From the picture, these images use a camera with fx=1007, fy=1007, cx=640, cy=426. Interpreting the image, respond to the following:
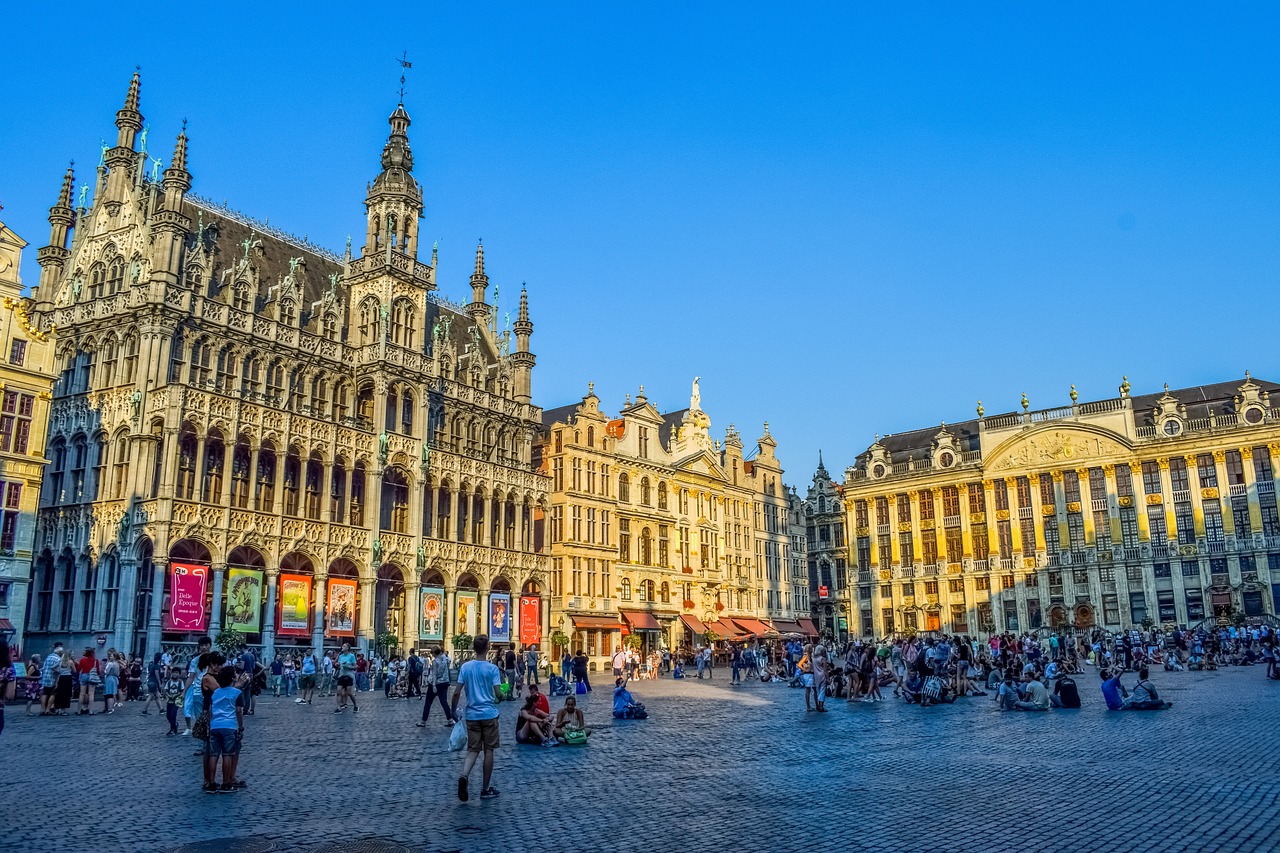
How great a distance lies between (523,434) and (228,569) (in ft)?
73.9

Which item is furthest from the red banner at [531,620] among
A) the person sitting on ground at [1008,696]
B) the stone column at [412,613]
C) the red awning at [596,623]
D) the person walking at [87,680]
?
the person sitting on ground at [1008,696]

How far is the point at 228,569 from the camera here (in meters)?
43.5

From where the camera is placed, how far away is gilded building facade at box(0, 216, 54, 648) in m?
39.8

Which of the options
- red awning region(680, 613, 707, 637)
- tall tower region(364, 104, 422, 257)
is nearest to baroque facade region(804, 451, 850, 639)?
red awning region(680, 613, 707, 637)

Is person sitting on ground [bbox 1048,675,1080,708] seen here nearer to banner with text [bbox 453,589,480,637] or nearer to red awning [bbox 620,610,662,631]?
banner with text [bbox 453,589,480,637]

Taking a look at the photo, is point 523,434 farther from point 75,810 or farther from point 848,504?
point 75,810

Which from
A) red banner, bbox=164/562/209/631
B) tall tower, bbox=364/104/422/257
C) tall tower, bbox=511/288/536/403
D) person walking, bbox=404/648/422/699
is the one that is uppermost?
tall tower, bbox=364/104/422/257

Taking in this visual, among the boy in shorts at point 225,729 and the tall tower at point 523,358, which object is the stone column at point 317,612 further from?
the boy in shorts at point 225,729

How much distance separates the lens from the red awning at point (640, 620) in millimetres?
67062

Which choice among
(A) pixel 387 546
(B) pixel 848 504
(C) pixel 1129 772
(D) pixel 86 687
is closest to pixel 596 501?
(A) pixel 387 546

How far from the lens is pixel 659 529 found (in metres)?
72.1

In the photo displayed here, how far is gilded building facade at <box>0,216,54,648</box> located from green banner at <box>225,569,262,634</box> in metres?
7.60

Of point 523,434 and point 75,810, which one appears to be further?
point 523,434

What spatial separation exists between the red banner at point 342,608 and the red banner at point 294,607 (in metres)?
1.26
